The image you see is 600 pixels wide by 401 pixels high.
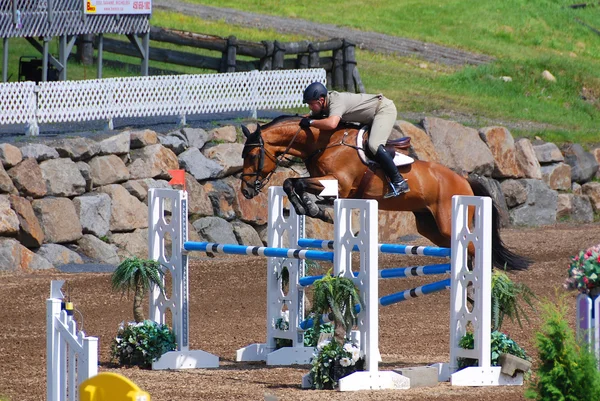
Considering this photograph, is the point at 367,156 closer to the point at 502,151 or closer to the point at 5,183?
the point at 5,183

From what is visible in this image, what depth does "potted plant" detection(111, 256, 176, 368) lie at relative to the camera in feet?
29.3

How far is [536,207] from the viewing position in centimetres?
1769

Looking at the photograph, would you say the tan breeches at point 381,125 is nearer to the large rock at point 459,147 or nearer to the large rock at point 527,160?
the large rock at point 459,147

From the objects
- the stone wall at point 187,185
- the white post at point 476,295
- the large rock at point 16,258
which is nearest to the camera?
the white post at point 476,295

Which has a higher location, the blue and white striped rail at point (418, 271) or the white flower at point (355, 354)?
the blue and white striped rail at point (418, 271)

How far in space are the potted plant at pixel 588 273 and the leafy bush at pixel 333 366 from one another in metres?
1.79

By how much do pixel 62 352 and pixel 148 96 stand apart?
31.6ft

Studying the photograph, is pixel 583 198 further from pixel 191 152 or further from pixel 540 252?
pixel 191 152

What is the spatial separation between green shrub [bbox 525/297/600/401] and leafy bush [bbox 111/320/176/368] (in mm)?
3961

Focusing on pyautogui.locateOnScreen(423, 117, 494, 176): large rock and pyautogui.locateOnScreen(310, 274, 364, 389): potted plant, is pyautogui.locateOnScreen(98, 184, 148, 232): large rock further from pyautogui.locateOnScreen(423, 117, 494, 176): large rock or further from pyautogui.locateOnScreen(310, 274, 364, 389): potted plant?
pyautogui.locateOnScreen(310, 274, 364, 389): potted plant

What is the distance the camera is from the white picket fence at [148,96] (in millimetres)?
14344

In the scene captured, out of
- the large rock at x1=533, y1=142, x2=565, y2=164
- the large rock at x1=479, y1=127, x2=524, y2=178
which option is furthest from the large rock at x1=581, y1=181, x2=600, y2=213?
the large rock at x1=479, y1=127, x2=524, y2=178

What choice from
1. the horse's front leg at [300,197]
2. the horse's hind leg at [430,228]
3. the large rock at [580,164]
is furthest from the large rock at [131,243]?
the large rock at [580,164]

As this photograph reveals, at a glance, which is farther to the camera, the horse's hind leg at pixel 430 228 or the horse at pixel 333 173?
the horse's hind leg at pixel 430 228
